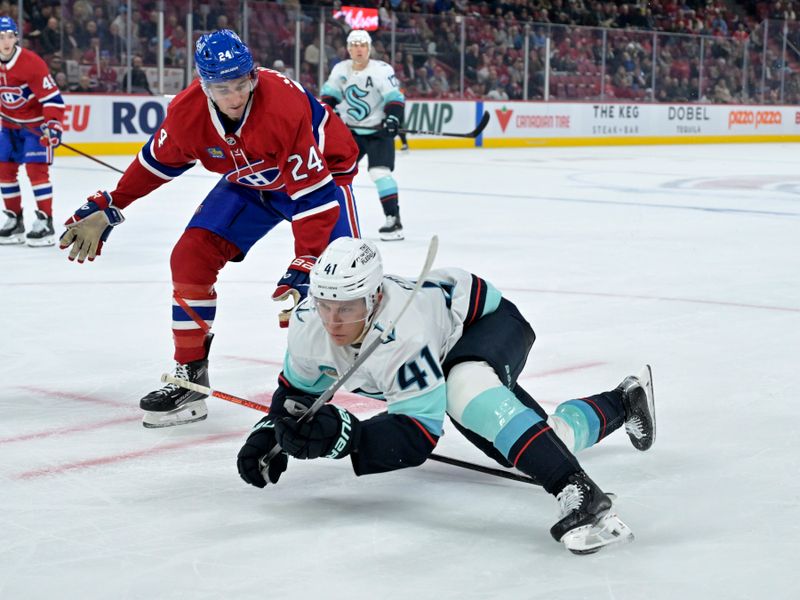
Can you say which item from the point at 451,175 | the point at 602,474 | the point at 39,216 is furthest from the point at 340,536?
the point at 451,175

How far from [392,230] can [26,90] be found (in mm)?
2278

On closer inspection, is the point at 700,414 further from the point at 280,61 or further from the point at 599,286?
the point at 280,61

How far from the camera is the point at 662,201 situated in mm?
10047

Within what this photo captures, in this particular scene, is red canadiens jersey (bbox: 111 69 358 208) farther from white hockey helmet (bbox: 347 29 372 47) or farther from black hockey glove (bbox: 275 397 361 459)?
white hockey helmet (bbox: 347 29 372 47)

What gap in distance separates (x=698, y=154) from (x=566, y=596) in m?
15.3

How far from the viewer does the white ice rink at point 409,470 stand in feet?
7.12

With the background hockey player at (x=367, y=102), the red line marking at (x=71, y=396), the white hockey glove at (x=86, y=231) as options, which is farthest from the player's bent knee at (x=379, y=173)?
the white hockey glove at (x=86, y=231)

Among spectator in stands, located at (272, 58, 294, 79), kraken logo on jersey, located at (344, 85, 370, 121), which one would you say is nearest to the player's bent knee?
kraken logo on jersey, located at (344, 85, 370, 121)

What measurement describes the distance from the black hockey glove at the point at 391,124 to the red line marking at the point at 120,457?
16.2 ft

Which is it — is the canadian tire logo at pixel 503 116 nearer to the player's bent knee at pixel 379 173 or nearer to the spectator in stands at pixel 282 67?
the spectator in stands at pixel 282 67

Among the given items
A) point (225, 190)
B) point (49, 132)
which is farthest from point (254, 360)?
point (49, 132)

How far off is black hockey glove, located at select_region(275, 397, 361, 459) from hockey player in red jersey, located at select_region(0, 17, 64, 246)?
5138mm

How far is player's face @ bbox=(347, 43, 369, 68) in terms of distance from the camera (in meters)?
7.98

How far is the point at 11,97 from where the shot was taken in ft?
23.5
